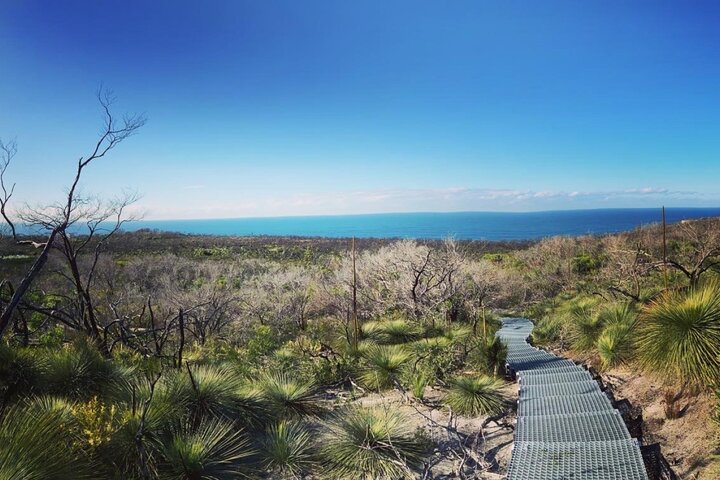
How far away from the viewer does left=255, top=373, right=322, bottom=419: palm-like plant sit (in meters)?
5.81

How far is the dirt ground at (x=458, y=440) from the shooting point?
4457 millimetres

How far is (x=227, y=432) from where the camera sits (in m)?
4.64

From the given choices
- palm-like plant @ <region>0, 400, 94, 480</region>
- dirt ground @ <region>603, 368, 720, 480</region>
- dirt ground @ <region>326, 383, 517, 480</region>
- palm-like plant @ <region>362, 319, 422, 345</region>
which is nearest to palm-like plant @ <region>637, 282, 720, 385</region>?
dirt ground @ <region>603, 368, 720, 480</region>

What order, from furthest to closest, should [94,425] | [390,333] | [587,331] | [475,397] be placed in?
[390,333]
[587,331]
[475,397]
[94,425]

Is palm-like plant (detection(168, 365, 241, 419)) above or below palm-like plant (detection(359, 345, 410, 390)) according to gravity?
above

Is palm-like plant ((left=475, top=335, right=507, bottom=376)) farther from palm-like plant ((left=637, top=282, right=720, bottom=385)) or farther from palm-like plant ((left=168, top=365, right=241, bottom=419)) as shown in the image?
palm-like plant ((left=168, top=365, right=241, bottom=419))

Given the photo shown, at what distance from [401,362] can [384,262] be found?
14057 mm

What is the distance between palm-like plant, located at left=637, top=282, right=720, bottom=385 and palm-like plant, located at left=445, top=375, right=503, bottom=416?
2039mm

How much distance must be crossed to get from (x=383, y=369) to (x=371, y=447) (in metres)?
3.02

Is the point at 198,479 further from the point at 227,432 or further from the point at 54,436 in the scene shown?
the point at 54,436

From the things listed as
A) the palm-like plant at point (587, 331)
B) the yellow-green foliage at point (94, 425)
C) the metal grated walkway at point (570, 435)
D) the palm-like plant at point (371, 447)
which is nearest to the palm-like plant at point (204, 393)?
the yellow-green foliage at point (94, 425)

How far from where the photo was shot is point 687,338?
14.1ft

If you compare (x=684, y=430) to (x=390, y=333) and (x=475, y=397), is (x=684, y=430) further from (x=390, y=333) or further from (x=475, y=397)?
(x=390, y=333)

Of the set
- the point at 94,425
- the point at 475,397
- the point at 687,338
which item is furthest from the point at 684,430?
the point at 94,425
